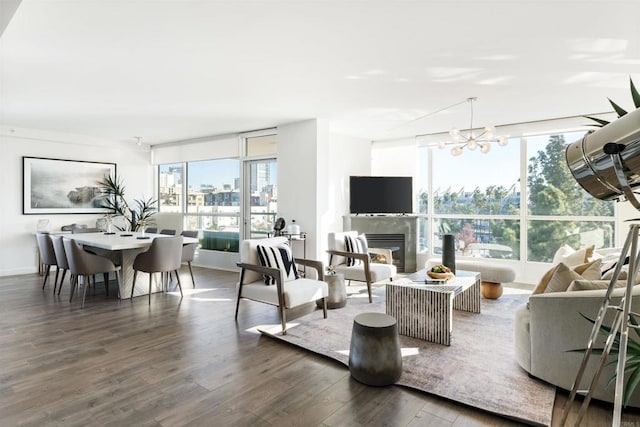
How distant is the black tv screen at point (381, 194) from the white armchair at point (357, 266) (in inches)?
57.6

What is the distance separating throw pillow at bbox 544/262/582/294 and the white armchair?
221 cm

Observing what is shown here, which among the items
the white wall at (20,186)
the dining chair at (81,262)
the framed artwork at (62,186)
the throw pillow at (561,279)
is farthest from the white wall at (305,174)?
the white wall at (20,186)

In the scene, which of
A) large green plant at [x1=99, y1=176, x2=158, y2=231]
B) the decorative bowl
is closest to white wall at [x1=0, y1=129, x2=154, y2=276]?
large green plant at [x1=99, y1=176, x2=158, y2=231]

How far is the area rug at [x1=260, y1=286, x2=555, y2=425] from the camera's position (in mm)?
2248

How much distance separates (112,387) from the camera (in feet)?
8.06

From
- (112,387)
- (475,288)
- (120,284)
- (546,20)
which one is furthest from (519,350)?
(120,284)

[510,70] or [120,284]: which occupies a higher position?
[510,70]

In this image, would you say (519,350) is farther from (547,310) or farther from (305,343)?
(305,343)

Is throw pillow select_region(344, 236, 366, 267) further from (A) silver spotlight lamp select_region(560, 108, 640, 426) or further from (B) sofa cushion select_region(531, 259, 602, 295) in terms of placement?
(A) silver spotlight lamp select_region(560, 108, 640, 426)

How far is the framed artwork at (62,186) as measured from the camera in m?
6.48

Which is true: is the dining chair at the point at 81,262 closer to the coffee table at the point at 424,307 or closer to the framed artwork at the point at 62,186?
the framed artwork at the point at 62,186

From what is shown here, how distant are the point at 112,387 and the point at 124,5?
8.53 feet

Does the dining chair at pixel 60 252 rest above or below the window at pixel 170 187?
below

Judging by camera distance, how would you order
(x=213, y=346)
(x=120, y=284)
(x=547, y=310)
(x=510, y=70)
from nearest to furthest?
(x=547, y=310) → (x=213, y=346) → (x=510, y=70) → (x=120, y=284)
